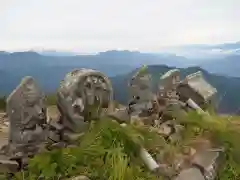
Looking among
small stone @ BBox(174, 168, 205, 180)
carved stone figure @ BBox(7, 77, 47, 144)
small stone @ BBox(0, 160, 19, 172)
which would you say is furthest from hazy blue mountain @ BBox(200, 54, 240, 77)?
small stone @ BBox(0, 160, 19, 172)

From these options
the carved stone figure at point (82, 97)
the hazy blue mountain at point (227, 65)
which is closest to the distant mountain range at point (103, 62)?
the hazy blue mountain at point (227, 65)

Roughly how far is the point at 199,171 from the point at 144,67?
4.21ft

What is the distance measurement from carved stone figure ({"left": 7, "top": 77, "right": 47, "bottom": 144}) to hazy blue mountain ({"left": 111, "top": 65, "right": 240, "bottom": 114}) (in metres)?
0.91

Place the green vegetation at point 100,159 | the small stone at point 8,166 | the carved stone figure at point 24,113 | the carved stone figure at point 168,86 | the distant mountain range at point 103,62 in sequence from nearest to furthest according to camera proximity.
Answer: the green vegetation at point 100,159
the small stone at point 8,166
the carved stone figure at point 24,113
the carved stone figure at point 168,86
the distant mountain range at point 103,62

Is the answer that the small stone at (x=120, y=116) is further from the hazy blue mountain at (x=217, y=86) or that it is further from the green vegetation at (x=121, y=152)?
the hazy blue mountain at (x=217, y=86)

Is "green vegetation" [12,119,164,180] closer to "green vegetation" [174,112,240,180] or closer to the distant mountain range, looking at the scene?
"green vegetation" [174,112,240,180]

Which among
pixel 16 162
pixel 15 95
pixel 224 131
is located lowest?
pixel 16 162

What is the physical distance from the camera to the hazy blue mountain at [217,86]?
4613 millimetres

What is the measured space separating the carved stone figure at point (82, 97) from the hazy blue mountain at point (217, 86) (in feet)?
1.41

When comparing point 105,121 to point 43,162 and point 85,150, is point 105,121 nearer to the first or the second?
point 85,150

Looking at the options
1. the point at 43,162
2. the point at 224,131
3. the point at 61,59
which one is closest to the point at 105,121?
the point at 43,162

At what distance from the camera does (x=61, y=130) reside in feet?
12.5

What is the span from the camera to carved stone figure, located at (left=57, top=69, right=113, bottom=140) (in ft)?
12.3

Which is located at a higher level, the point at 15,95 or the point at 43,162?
the point at 15,95
